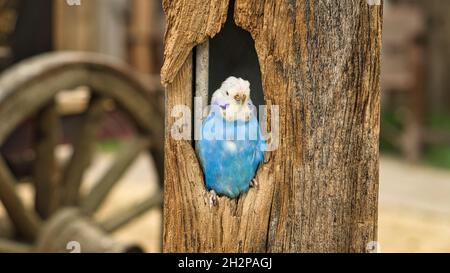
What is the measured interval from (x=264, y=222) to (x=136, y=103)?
6.03 feet

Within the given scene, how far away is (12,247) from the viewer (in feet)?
9.50

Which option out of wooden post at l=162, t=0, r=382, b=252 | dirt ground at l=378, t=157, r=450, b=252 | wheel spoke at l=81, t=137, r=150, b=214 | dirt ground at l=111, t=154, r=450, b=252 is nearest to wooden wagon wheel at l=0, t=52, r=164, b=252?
wheel spoke at l=81, t=137, r=150, b=214

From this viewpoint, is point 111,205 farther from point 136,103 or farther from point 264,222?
point 264,222

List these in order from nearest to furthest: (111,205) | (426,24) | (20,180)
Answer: (20,180) < (111,205) < (426,24)

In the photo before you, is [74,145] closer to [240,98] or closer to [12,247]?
[12,247]

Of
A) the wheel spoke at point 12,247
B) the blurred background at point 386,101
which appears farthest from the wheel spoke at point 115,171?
the wheel spoke at point 12,247

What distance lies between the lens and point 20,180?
3.45 m

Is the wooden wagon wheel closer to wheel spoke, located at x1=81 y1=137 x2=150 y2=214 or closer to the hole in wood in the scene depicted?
wheel spoke, located at x1=81 y1=137 x2=150 y2=214

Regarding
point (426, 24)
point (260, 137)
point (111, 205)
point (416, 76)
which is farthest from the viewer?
point (426, 24)

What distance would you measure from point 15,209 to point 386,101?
527 cm

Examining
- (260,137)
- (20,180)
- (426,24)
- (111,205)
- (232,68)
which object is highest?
(426,24)

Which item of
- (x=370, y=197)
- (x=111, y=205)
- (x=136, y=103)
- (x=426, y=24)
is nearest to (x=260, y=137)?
(x=370, y=197)

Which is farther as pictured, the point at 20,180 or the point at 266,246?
the point at 20,180

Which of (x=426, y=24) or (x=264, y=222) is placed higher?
(x=426, y=24)
